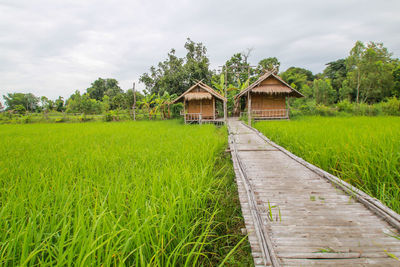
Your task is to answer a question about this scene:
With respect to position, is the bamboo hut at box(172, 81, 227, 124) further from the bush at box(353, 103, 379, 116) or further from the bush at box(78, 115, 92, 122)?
the bush at box(78, 115, 92, 122)

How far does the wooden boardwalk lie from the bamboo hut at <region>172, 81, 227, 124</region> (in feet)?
36.7

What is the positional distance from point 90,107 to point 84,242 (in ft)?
80.5

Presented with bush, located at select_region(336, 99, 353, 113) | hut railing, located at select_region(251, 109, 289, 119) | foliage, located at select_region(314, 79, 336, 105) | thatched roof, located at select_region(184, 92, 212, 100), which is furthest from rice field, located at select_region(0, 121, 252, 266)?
foliage, located at select_region(314, 79, 336, 105)

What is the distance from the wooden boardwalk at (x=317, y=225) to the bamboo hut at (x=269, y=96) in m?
11.1

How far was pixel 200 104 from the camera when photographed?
14.3 metres

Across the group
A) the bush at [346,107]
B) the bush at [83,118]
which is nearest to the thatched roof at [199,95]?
the bush at [346,107]

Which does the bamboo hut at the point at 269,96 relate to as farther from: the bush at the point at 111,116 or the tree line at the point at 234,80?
the bush at the point at 111,116

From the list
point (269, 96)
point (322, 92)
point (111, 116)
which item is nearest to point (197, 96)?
point (269, 96)

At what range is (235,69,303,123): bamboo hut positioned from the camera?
12586 millimetres

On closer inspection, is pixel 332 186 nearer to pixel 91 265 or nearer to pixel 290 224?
pixel 290 224

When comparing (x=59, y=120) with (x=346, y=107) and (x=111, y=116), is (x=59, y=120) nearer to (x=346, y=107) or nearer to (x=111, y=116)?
(x=111, y=116)

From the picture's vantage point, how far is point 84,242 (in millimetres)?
1120

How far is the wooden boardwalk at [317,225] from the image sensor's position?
1181 mm

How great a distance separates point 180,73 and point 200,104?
7.44 meters
